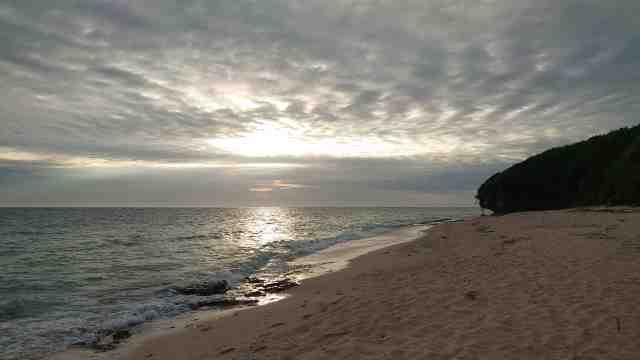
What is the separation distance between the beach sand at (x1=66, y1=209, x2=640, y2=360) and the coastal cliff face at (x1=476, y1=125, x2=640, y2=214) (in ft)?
119

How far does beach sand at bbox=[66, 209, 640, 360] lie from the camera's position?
717 centimetres

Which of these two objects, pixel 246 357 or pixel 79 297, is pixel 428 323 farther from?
pixel 79 297

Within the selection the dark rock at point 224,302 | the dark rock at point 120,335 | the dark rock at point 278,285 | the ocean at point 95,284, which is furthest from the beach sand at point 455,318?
the ocean at point 95,284

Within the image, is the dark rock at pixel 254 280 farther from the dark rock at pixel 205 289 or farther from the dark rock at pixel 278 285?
the dark rock at pixel 205 289

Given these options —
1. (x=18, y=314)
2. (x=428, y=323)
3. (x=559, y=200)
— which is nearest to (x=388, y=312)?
(x=428, y=323)

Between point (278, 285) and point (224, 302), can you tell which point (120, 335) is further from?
point (278, 285)

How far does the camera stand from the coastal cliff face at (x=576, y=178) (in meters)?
46.0

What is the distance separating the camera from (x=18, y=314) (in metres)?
14.9

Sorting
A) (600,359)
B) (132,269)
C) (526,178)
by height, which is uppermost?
(526,178)

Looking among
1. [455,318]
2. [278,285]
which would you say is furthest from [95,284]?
[455,318]

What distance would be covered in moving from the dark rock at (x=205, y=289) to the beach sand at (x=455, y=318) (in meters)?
3.61

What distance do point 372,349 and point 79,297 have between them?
14.2 m

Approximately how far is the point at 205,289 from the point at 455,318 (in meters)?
11.4

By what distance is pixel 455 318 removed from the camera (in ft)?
29.0
